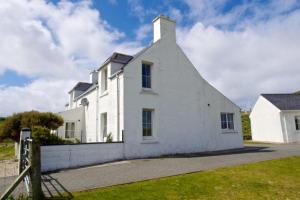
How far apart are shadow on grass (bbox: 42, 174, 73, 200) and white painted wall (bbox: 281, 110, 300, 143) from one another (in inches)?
1074

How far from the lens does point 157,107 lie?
14.5m

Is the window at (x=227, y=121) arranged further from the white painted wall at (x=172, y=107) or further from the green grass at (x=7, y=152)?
the green grass at (x=7, y=152)

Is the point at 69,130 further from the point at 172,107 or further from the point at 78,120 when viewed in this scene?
the point at 172,107

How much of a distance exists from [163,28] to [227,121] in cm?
952

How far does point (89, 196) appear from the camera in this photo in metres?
6.02

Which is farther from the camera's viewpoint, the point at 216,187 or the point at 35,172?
the point at 216,187

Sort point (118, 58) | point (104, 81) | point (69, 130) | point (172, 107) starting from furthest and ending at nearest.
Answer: point (69, 130) < point (104, 81) < point (118, 58) < point (172, 107)

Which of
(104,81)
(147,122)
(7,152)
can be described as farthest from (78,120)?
(147,122)

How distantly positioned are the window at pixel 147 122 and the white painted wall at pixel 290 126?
20583 millimetres

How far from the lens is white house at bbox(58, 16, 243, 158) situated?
13453 millimetres

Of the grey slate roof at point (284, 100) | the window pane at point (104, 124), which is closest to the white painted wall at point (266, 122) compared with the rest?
the grey slate roof at point (284, 100)

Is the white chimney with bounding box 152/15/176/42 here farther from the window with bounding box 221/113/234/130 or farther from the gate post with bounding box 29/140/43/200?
the gate post with bounding box 29/140/43/200

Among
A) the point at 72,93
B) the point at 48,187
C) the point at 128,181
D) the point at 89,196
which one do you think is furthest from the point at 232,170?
the point at 72,93

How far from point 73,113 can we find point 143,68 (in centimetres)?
862
